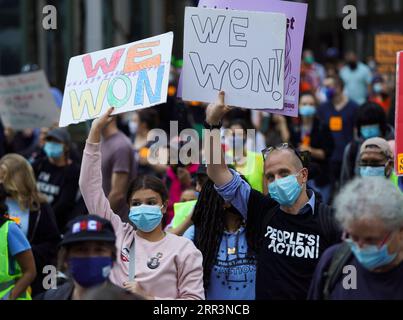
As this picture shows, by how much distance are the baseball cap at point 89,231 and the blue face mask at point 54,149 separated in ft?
16.0

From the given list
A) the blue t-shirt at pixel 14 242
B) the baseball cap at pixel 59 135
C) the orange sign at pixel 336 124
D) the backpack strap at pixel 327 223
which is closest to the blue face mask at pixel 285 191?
the backpack strap at pixel 327 223

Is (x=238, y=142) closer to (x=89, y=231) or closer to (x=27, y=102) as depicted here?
(x=27, y=102)

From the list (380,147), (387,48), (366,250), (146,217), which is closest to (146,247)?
(146,217)

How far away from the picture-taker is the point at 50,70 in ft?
64.0

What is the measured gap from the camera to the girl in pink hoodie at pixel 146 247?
5281 mm

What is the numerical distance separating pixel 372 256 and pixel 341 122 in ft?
26.4

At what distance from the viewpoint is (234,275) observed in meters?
5.95

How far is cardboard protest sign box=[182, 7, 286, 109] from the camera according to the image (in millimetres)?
5969

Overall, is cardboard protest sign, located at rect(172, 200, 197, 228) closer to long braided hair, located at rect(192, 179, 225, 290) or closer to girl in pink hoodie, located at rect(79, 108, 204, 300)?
long braided hair, located at rect(192, 179, 225, 290)

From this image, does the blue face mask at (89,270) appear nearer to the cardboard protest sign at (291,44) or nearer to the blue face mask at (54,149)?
the cardboard protest sign at (291,44)

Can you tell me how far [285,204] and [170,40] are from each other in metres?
1.15

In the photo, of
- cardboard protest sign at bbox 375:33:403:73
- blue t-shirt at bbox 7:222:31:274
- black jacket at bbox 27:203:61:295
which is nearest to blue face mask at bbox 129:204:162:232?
blue t-shirt at bbox 7:222:31:274
